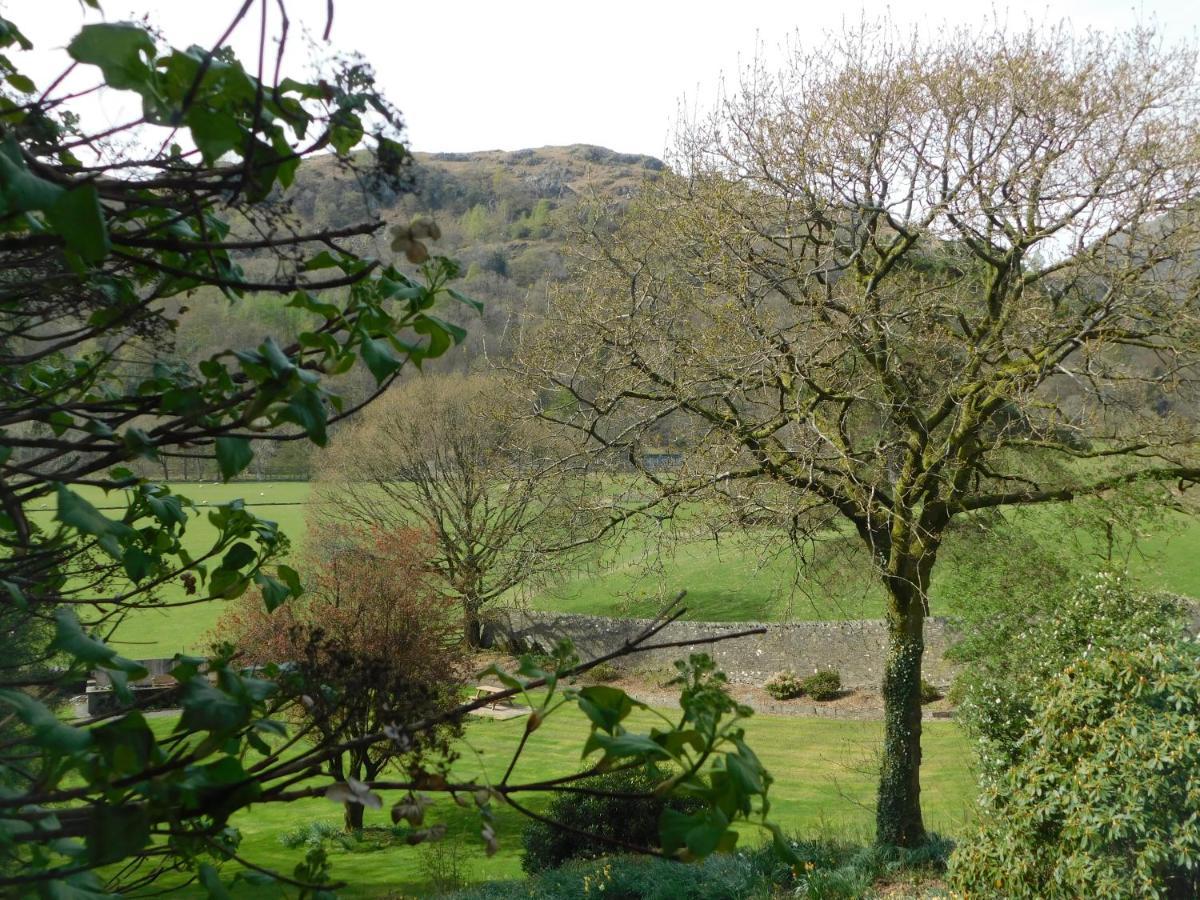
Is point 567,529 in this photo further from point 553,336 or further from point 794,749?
point 794,749

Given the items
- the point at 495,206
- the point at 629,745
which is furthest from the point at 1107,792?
the point at 495,206

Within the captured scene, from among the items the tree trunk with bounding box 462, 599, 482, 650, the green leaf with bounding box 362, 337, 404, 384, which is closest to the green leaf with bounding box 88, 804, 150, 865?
the green leaf with bounding box 362, 337, 404, 384

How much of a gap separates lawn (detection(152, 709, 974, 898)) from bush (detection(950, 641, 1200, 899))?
5167mm

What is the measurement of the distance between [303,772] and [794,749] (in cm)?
2308

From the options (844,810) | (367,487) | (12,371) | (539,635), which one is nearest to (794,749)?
(844,810)

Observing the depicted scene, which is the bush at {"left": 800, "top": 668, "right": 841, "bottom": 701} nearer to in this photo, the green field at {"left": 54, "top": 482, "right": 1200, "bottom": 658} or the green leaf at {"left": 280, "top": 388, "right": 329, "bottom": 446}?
the green field at {"left": 54, "top": 482, "right": 1200, "bottom": 658}

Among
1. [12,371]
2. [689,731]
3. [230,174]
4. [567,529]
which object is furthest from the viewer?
[567,529]

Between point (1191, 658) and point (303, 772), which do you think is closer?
point (303, 772)

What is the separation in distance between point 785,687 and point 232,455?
28513mm

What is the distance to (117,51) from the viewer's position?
3.64 feet

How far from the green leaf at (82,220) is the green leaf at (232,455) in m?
0.33

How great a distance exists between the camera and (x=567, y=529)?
12.3 metres

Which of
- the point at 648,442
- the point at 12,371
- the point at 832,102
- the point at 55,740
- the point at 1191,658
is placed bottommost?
the point at 1191,658

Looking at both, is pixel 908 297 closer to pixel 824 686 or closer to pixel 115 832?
pixel 115 832
